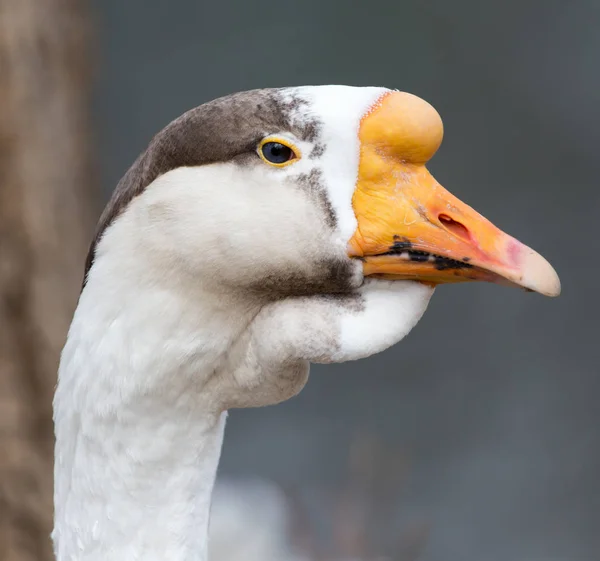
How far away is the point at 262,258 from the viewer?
68.9 inches

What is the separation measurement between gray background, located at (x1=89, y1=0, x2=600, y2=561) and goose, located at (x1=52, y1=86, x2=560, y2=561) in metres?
4.50

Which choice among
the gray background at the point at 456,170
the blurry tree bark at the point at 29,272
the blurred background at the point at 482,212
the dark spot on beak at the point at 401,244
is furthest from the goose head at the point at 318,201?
the gray background at the point at 456,170

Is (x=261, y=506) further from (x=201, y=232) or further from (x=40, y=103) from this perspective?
(x=201, y=232)

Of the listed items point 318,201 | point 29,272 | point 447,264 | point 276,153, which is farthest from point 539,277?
point 29,272

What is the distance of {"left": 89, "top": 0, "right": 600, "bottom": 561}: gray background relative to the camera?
6.37m

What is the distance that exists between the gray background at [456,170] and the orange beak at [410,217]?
463cm

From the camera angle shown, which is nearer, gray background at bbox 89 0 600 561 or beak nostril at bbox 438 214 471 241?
beak nostril at bbox 438 214 471 241

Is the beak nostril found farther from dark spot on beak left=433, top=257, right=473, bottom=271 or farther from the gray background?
the gray background

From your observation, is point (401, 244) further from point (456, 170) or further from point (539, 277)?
point (456, 170)

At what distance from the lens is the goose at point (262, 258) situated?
5.68ft

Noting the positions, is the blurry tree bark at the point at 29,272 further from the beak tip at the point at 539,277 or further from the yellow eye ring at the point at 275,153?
the beak tip at the point at 539,277

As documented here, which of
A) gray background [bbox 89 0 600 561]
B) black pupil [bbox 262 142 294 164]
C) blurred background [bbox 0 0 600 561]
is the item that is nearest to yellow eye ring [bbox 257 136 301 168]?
black pupil [bbox 262 142 294 164]

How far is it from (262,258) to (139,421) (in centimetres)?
44

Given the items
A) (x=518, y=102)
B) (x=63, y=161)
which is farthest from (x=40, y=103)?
(x=518, y=102)
